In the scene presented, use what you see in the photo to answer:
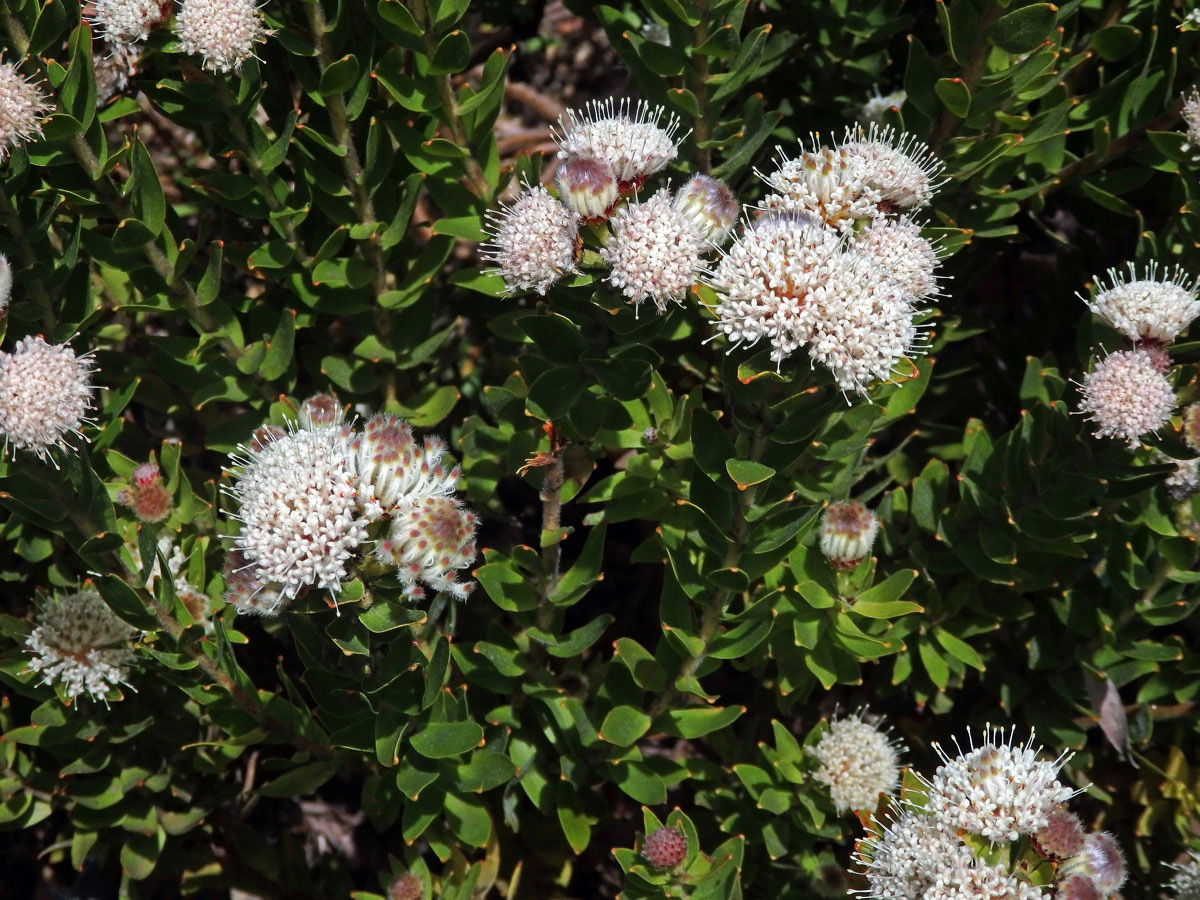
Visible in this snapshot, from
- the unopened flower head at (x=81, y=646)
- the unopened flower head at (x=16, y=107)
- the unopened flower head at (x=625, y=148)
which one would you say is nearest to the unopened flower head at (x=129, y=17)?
the unopened flower head at (x=16, y=107)

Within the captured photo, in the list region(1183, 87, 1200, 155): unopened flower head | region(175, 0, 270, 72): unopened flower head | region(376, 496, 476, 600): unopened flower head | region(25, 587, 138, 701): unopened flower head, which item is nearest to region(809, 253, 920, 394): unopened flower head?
region(376, 496, 476, 600): unopened flower head

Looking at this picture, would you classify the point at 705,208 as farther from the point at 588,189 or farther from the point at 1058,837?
the point at 1058,837

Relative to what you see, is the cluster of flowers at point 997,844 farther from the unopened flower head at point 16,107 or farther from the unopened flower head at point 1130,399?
the unopened flower head at point 16,107

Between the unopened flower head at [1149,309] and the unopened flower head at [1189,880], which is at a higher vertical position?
the unopened flower head at [1149,309]

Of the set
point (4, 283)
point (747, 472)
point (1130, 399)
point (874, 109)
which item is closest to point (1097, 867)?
point (1130, 399)

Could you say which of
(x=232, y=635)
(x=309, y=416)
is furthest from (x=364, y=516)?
(x=232, y=635)
